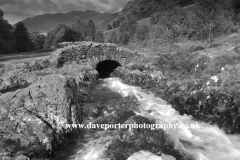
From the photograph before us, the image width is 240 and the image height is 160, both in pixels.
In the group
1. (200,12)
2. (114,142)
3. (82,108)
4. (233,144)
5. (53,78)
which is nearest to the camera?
(114,142)

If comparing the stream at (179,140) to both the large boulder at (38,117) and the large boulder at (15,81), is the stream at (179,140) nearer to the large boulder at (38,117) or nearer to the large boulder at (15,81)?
the large boulder at (38,117)

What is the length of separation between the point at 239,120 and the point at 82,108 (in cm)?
928

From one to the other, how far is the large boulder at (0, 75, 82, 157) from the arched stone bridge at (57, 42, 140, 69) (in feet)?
31.2

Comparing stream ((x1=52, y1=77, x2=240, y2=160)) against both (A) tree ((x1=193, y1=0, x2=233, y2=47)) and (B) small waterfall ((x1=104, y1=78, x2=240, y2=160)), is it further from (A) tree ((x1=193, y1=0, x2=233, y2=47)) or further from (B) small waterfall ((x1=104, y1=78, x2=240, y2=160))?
(A) tree ((x1=193, y1=0, x2=233, y2=47))

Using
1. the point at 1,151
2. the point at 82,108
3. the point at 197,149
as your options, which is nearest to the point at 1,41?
the point at 82,108

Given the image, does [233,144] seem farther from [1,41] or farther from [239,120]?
[1,41]

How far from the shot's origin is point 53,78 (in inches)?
444

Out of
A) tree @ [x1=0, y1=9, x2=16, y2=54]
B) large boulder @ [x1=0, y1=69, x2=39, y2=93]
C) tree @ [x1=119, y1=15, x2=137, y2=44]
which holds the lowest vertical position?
large boulder @ [x1=0, y1=69, x2=39, y2=93]

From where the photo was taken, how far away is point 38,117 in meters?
9.52

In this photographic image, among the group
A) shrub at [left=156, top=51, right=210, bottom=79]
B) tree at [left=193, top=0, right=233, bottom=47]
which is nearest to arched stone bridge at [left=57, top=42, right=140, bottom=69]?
shrub at [left=156, top=51, right=210, bottom=79]

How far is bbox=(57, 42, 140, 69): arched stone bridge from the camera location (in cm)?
2052

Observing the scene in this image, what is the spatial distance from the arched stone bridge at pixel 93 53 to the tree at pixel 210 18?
12032 mm

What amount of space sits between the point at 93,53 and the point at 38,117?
1293cm

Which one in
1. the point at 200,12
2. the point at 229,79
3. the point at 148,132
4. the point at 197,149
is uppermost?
the point at 200,12
